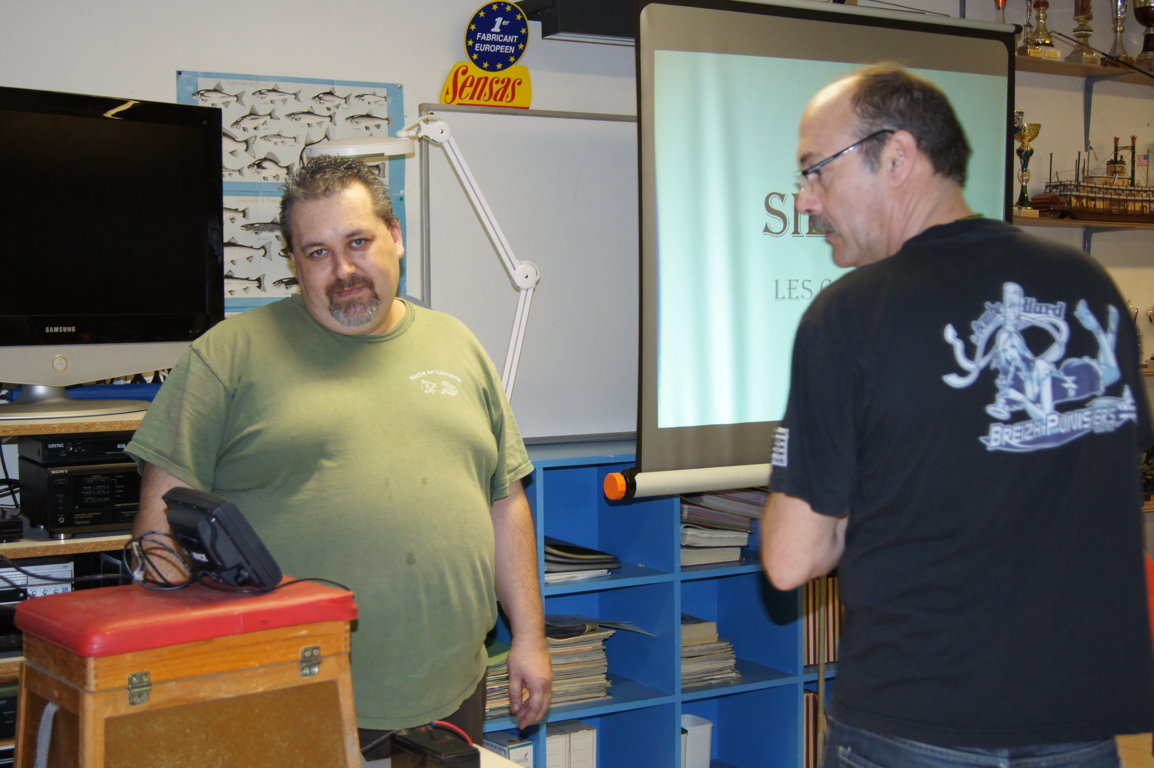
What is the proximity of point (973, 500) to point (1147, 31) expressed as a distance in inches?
144

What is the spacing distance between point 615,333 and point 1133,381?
80.9 inches

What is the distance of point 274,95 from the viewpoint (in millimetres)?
2873

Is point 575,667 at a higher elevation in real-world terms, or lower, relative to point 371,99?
lower

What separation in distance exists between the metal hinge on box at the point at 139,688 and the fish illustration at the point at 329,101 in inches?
80.1

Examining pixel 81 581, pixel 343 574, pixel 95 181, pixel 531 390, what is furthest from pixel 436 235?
pixel 343 574

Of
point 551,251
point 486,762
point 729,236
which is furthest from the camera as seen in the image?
point 551,251

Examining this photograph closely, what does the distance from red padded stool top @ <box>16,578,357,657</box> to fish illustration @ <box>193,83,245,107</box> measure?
1782 millimetres

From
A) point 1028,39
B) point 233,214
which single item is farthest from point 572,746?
point 1028,39

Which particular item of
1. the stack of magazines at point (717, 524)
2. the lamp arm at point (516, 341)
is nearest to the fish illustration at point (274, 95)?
the lamp arm at point (516, 341)

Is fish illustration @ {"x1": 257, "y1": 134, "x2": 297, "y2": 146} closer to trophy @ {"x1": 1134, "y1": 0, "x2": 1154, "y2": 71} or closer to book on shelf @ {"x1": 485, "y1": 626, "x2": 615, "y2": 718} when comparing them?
book on shelf @ {"x1": 485, "y1": 626, "x2": 615, "y2": 718}

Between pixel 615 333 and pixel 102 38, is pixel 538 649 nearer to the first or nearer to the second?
pixel 615 333

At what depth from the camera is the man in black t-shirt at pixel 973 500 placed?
4.04 ft

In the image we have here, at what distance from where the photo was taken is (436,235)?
3.05 meters

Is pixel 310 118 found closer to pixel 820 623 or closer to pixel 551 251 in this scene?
pixel 551 251
